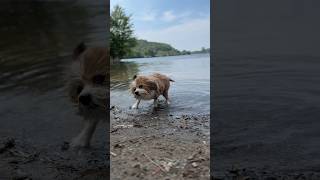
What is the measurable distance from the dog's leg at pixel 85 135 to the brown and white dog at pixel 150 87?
1.76 feet

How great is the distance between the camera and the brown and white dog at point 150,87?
1.99 meters

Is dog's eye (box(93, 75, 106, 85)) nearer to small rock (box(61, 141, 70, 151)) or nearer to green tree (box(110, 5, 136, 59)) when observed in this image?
green tree (box(110, 5, 136, 59))

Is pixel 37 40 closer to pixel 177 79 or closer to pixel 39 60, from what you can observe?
pixel 39 60

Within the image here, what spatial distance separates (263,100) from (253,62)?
15 centimetres

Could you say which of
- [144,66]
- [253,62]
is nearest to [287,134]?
[253,62]

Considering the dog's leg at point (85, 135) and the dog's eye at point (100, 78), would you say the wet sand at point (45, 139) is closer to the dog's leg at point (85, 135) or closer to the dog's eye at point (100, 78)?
the dog's leg at point (85, 135)

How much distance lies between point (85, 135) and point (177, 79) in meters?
0.62

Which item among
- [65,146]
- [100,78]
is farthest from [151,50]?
[65,146]

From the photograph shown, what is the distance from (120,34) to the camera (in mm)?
1527

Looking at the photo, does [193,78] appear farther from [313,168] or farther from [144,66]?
[313,168]

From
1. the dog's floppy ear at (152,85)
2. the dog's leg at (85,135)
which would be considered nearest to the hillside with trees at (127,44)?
the dog's leg at (85,135)

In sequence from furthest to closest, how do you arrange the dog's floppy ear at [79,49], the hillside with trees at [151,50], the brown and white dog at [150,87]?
1. the brown and white dog at [150,87]
2. the hillside with trees at [151,50]
3. the dog's floppy ear at [79,49]

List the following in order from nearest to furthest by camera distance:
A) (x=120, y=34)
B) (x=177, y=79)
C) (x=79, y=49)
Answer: (x=79, y=49)
(x=120, y=34)
(x=177, y=79)

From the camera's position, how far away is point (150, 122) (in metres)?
1.73
